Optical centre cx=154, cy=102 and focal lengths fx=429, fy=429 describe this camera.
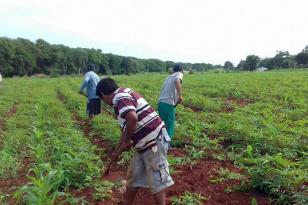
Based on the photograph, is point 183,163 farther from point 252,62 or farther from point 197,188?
point 252,62

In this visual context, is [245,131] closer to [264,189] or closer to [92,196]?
[264,189]

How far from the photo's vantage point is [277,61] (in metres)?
82.8

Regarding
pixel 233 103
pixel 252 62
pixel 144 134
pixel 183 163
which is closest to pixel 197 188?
pixel 183 163

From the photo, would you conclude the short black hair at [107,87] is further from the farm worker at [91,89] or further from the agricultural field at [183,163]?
the farm worker at [91,89]

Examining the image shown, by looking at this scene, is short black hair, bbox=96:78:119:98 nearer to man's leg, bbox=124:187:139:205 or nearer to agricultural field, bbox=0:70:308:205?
agricultural field, bbox=0:70:308:205

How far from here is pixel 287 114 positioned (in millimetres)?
11758

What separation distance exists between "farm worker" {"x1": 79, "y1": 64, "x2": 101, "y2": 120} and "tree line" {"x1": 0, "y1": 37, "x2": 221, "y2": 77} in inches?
2055

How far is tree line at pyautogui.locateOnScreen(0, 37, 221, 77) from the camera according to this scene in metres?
71.5

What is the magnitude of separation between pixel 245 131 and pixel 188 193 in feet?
11.5

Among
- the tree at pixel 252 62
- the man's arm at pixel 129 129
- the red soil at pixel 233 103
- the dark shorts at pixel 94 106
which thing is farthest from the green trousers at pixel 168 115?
the tree at pixel 252 62

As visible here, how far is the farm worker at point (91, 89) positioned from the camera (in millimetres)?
10841

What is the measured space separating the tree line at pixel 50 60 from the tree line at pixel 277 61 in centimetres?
1172

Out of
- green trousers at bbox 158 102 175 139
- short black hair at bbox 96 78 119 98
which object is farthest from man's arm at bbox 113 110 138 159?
green trousers at bbox 158 102 175 139

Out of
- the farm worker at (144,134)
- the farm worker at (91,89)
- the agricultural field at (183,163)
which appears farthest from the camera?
the farm worker at (91,89)
